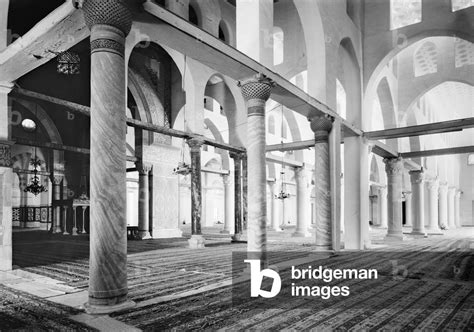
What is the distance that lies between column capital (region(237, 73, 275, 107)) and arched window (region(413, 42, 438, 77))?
1016cm

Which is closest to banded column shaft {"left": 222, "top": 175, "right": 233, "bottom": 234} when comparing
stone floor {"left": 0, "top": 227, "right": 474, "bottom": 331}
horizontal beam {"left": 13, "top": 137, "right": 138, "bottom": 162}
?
horizontal beam {"left": 13, "top": 137, "right": 138, "bottom": 162}

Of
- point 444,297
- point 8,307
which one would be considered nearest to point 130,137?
point 8,307

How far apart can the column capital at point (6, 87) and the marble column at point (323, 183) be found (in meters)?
6.27

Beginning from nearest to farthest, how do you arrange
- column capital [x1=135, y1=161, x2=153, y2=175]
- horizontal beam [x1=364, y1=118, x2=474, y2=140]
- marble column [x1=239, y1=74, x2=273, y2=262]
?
marble column [x1=239, y1=74, x2=273, y2=262] → horizontal beam [x1=364, y1=118, x2=474, y2=140] → column capital [x1=135, y1=161, x2=153, y2=175]

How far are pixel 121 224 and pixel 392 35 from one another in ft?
32.2

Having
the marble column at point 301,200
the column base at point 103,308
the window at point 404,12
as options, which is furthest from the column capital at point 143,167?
the column base at point 103,308

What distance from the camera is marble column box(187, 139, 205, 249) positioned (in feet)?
37.2

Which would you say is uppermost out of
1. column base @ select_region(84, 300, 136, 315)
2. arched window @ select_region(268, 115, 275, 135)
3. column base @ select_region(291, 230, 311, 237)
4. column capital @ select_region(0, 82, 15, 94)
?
arched window @ select_region(268, 115, 275, 135)

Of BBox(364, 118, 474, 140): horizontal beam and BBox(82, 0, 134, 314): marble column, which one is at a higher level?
BBox(364, 118, 474, 140): horizontal beam

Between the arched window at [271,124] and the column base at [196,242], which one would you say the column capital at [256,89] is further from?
the arched window at [271,124]

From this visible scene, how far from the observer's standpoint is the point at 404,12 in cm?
1111

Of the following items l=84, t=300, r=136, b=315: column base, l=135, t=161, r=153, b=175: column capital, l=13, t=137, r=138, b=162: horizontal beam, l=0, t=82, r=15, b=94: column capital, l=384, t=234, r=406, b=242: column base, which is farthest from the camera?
l=135, t=161, r=153, b=175: column capital

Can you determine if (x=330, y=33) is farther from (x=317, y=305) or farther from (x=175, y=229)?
(x=175, y=229)

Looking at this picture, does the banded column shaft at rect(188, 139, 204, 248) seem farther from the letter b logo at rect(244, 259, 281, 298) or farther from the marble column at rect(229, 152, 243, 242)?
the letter b logo at rect(244, 259, 281, 298)
